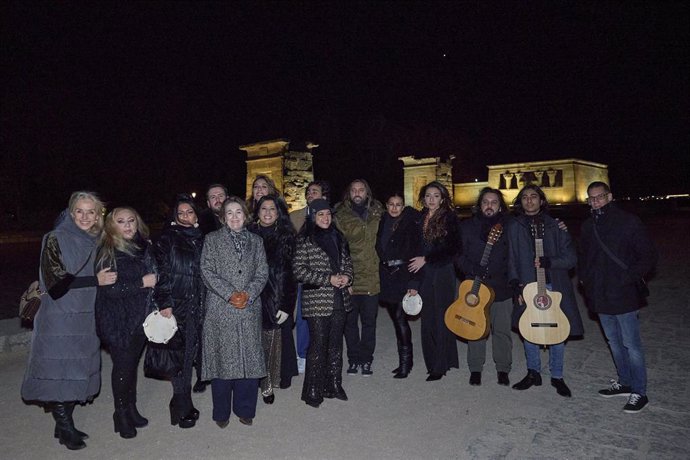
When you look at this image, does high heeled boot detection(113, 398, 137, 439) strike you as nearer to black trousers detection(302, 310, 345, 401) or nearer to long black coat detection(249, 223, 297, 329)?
long black coat detection(249, 223, 297, 329)

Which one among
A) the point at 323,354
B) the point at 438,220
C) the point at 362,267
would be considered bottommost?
the point at 323,354

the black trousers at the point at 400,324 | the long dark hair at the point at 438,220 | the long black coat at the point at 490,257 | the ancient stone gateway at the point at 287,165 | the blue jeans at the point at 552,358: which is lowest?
the blue jeans at the point at 552,358

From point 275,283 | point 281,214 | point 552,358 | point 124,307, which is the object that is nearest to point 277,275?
point 275,283

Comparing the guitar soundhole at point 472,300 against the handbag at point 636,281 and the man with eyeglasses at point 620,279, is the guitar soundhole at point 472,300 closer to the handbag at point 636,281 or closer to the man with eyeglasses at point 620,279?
the man with eyeglasses at point 620,279

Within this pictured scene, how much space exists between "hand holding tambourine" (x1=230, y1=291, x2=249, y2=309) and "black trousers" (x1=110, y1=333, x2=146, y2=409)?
896mm

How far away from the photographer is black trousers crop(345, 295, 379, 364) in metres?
5.78

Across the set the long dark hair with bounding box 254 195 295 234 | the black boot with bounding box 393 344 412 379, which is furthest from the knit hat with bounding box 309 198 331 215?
the black boot with bounding box 393 344 412 379

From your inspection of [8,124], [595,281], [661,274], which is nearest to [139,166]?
[8,124]

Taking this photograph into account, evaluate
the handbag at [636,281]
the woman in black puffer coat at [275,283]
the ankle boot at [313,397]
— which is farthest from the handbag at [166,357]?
the handbag at [636,281]

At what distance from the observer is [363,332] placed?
5809 millimetres

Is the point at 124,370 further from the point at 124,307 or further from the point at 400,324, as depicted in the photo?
the point at 400,324

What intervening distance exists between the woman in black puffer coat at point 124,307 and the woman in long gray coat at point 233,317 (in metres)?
0.56

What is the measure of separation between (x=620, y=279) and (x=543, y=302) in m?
0.74

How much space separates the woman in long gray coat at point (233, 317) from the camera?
13.9ft
